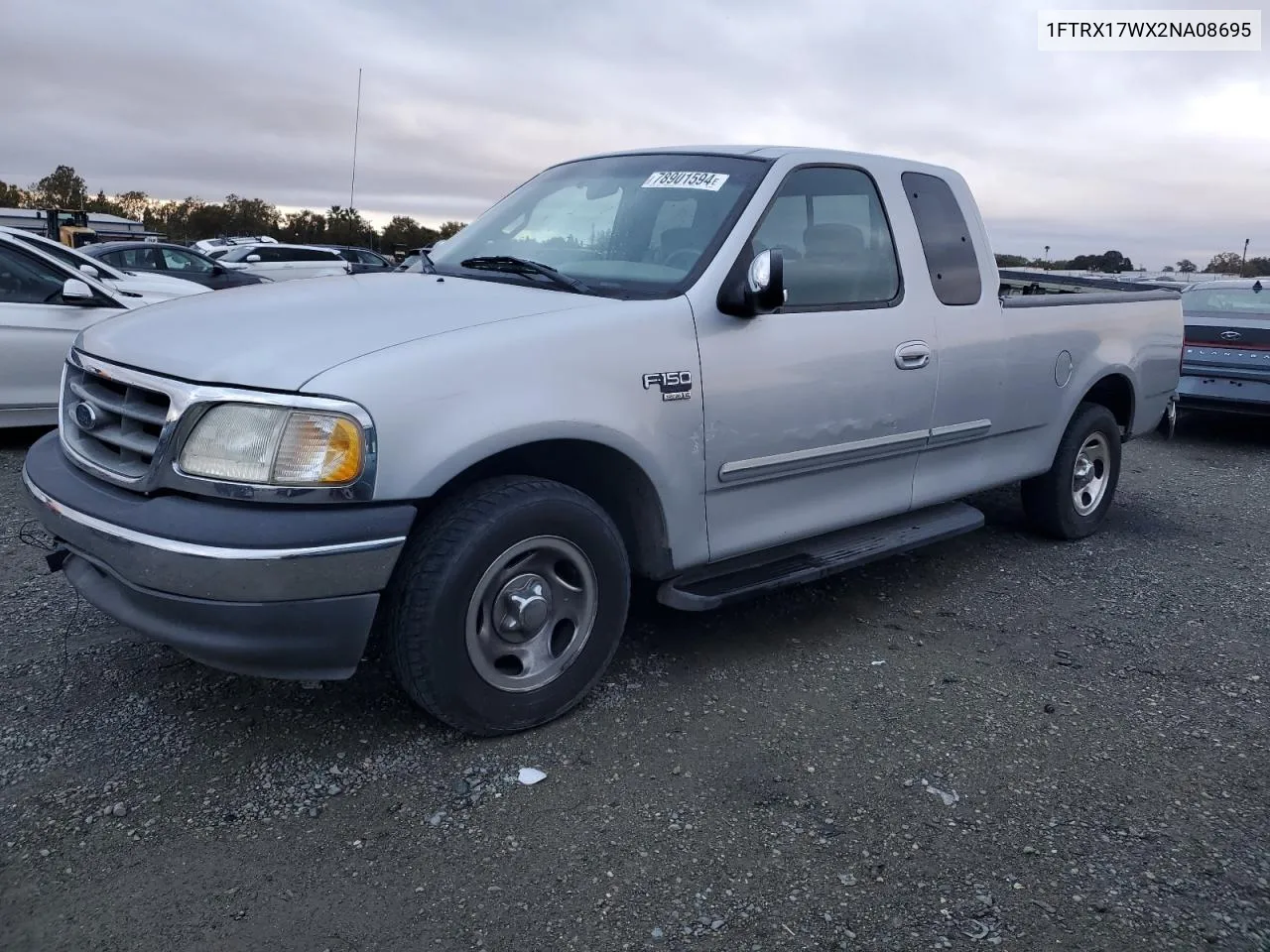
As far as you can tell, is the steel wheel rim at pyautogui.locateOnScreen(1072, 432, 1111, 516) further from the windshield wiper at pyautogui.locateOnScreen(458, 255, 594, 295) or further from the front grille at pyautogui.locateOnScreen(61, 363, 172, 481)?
the front grille at pyautogui.locateOnScreen(61, 363, 172, 481)

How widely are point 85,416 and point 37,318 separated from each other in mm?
4776

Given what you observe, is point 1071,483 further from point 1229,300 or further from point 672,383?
point 1229,300

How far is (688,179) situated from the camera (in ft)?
13.6

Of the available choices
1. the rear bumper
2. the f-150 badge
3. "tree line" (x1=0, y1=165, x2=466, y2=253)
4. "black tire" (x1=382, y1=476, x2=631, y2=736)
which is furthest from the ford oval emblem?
"tree line" (x1=0, y1=165, x2=466, y2=253)

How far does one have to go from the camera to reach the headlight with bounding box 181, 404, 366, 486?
111 inches

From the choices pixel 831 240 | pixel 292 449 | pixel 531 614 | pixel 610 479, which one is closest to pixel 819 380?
pixel 831 240

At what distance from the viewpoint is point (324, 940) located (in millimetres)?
2457

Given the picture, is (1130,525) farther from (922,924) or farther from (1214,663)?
(922,924)

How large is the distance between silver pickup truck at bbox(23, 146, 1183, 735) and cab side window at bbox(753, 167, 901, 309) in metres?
0.01

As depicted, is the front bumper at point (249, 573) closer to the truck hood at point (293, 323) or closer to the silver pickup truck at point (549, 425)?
the silver pickup truck at point (549, 425)

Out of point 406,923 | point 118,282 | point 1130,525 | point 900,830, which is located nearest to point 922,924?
point 900,830

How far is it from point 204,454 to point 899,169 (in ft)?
10.6

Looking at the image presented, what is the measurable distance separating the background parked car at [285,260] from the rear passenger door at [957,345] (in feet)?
54.9

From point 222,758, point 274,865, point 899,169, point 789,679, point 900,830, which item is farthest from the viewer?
point 899,169
